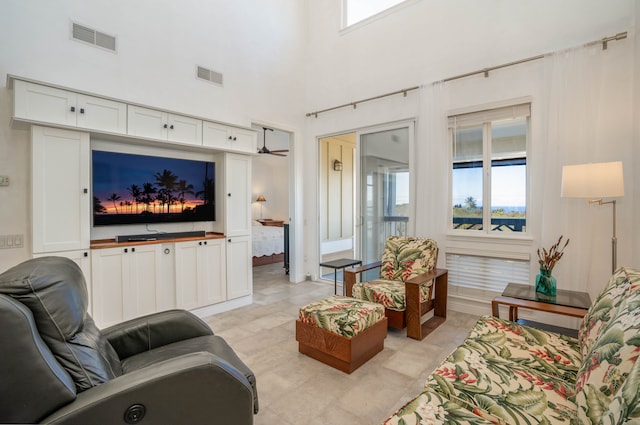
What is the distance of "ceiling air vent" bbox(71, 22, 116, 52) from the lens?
2.93 m

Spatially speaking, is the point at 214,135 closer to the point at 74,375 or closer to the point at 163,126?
the point at 163,126

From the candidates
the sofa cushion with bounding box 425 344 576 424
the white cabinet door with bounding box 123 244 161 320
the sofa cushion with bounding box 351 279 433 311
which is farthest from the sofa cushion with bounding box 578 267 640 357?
the white cabinet door with bounding box 123 244 161 320

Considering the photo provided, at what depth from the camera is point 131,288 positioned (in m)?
3.01

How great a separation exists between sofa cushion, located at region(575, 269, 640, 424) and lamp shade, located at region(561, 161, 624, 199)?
134 centimetres

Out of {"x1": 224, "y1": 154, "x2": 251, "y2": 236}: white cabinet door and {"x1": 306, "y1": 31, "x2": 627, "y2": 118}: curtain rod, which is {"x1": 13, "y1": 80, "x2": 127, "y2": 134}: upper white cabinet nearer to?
{"x1": 224, "y1": 154, "x2": 251, "y2": 236}: white cabinet door

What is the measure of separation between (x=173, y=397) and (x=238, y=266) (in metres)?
2.76

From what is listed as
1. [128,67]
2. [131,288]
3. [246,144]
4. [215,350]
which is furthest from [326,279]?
[128,67]

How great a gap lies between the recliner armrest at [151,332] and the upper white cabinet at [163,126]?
2039 millimetres

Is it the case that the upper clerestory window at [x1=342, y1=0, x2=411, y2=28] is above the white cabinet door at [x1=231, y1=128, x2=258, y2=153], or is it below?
above

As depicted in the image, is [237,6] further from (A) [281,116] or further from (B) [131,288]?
(B) [131,288]

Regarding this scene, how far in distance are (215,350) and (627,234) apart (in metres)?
3.55

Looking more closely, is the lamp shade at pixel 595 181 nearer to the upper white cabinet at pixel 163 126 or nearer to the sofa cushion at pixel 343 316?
the sofa cushion at pixel 343 316

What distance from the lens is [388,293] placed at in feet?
9.82

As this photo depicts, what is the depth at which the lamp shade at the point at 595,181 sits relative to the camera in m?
2.22
